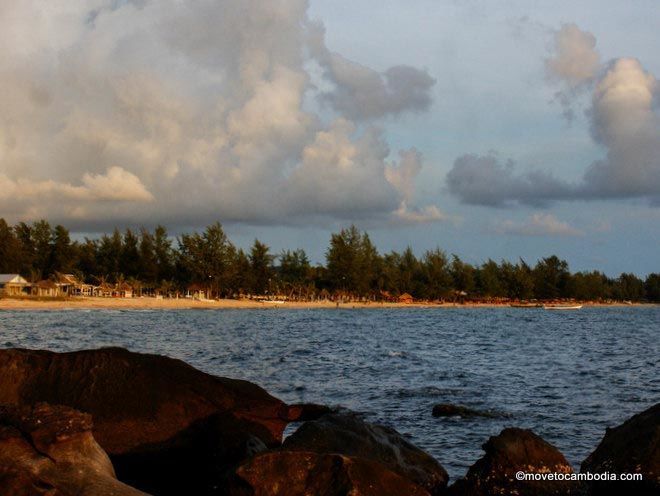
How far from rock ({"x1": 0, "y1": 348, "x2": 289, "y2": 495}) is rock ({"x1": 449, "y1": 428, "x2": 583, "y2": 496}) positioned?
A: 3404mm

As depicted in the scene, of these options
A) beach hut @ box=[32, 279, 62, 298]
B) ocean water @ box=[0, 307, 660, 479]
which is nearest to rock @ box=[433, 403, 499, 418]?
ocean water @ box=[0, 307, 660, 479]

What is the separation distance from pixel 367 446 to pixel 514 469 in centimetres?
216

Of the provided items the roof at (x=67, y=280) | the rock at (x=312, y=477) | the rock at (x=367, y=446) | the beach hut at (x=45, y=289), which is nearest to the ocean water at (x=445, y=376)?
the rock at (x=367, y=446)

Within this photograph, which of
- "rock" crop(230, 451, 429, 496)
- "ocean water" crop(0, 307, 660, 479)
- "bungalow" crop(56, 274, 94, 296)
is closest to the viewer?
"rock" crop(230, 451, 429, 496)

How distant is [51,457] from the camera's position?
26.5ft

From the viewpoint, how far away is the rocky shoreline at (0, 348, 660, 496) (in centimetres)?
821

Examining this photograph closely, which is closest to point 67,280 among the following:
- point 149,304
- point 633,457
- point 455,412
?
point 149,304

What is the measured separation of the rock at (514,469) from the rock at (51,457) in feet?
16.8

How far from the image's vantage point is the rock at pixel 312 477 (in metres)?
9.02

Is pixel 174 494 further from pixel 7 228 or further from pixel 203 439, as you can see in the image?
pixel 7 228

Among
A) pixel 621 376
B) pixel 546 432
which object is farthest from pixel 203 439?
pixel 621 376

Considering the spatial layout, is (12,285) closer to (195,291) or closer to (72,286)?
(72,286)

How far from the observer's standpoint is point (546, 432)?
18938 millimetres

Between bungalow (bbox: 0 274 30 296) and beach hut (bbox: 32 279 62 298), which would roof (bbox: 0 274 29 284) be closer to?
bungalow (bbox: 0 274 30 296)
